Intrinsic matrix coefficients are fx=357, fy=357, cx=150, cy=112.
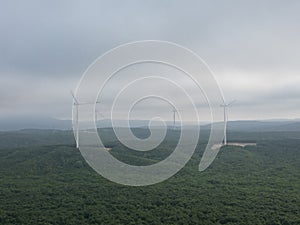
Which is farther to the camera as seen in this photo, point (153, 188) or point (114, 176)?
point (114, 176)

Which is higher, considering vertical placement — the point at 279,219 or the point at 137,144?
the point at 137,144

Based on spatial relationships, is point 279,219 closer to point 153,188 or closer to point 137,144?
point 153,188

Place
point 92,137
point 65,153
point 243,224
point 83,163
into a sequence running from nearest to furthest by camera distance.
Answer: point 243,224 → point 83,163 → point 65,153 → point 92,137

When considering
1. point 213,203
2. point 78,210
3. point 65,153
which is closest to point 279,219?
point 213,203

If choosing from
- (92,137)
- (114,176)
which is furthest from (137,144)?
(92,137)

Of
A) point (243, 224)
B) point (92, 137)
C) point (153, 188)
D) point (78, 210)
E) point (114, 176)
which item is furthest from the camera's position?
point (92, 137)

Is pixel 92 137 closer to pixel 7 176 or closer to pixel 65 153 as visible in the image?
pixel 65 153
